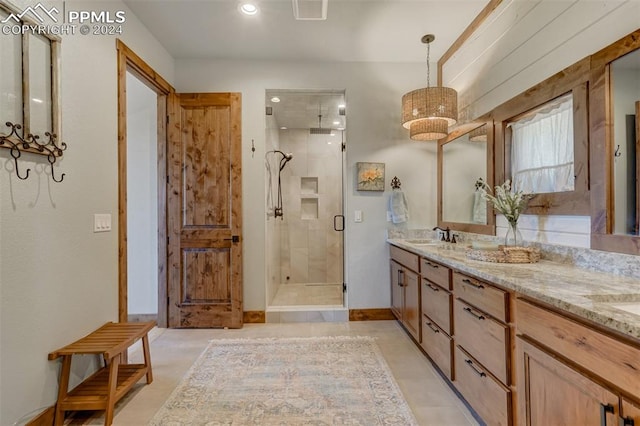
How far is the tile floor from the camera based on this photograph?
1783mm

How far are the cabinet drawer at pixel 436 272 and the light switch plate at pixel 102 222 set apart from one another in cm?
243

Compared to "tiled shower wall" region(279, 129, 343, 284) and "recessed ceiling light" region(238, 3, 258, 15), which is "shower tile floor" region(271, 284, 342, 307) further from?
"recessed ceiling light" region(238, 3, 258, 15)

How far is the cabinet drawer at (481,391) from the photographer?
1.41 meters

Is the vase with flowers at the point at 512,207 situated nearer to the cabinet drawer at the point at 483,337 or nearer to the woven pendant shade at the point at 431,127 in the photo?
the cabinet drawer at the point at 483,337

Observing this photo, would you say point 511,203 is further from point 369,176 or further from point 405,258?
point 369,176

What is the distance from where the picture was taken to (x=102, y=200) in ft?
6.82

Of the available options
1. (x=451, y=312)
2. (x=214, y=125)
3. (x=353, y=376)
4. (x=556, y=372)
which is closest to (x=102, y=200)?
(x=214, y=125)

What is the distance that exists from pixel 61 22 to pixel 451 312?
305 cm

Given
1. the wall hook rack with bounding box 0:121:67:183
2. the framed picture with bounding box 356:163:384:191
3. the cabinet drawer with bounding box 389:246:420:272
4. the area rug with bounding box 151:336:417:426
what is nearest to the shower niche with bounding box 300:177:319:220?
the framed picture with bounding box 356:163:384:191

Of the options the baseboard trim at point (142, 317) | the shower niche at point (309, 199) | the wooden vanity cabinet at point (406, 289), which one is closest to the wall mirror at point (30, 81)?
the baseboard trim at point (142, 317)

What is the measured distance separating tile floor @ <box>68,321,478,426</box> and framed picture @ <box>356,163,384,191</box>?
5.01 feet

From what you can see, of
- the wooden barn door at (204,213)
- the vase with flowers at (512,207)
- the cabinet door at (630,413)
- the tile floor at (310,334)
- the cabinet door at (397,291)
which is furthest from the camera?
the wooden barn door at (204,213)

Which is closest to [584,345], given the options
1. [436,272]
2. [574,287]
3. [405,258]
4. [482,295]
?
[574,287]

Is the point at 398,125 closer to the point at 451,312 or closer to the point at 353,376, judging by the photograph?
the point at 451,312
